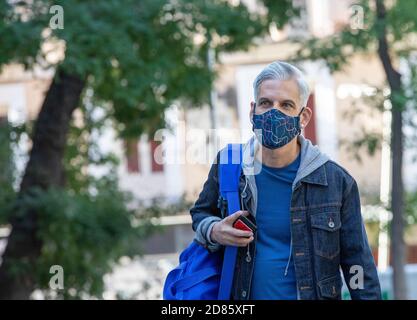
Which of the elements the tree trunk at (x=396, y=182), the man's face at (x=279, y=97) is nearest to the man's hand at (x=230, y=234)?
the man's face at (x=279, y=97)

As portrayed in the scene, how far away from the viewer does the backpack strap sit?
3951 mm

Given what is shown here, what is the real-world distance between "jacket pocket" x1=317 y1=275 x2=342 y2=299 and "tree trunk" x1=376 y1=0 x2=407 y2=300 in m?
5.03

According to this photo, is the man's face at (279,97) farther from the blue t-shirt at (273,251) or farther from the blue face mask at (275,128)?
the blue t-shirt at (273,251)

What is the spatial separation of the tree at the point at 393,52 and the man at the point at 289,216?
4.64 m

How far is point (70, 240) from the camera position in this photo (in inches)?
435

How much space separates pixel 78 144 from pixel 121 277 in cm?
163

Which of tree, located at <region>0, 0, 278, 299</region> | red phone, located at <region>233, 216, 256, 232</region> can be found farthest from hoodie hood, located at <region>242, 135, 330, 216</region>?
tree, located at <region>0, 0, 278, 299</region>

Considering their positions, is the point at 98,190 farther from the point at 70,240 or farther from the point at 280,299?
the point at 280,299

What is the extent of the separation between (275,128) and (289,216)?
333 millimetres

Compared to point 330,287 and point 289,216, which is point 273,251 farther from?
point 330,287

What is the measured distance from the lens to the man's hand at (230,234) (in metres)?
3.81

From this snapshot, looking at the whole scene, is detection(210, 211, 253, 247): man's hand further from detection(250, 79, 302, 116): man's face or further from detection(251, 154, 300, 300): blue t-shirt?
detection(250, 79, 302, 116): man's face

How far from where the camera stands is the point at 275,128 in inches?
157

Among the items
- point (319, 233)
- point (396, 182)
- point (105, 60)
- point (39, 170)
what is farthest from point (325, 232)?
point (39, 170)
